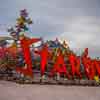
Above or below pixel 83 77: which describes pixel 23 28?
above

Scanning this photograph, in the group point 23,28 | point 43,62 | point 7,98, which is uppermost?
point 23,28

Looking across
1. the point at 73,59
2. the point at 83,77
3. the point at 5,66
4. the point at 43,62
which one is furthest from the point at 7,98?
the point at 5,66

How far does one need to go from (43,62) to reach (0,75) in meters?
6.57

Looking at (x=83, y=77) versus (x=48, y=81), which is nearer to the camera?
(x=48, y=81)

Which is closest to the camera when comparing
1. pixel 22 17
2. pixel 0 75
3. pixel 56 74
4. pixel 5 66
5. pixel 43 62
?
pixel 43 62

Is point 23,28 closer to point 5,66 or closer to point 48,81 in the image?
point 5,66

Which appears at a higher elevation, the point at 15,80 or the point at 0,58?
the point at 0,58

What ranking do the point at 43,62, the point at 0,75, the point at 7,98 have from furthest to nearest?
1. the point at 0,75
2. the point at 43,62
3. the point at 7,98

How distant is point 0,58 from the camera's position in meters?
33.8

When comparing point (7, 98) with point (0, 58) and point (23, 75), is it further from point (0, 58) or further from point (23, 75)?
point (0, 58)

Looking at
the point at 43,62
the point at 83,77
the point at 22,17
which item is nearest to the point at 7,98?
the point at 43,62

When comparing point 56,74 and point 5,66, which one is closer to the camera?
point 56,74

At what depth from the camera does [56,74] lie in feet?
92.3

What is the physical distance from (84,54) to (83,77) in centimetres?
241
